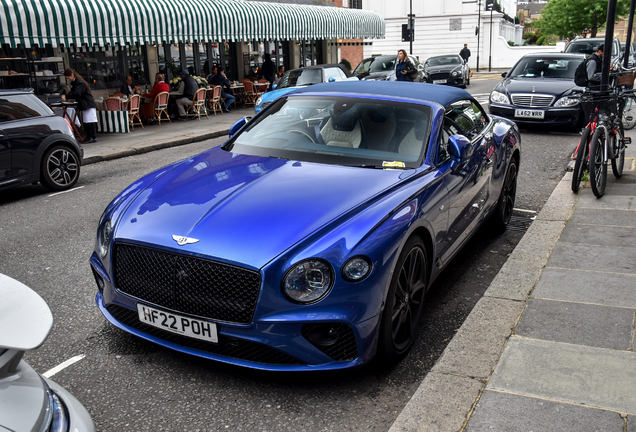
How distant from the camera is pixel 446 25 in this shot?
198 ft

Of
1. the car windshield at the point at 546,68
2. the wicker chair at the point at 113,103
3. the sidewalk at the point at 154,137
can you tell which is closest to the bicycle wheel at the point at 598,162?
the car windshield at the point at 546,68

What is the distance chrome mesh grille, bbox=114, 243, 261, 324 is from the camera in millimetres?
2961

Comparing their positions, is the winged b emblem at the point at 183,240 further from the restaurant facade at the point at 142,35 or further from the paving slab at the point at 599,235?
the restaurant facade at the point at 142,35

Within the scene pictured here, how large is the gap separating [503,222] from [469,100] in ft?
4.23

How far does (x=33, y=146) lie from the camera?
324 inches

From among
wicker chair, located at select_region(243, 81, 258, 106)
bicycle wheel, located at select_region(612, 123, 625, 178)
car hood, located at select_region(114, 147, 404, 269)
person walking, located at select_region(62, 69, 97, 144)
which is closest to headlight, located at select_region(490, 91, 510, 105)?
bicycle wheel, located at select_region(612, 123, 625, 178)

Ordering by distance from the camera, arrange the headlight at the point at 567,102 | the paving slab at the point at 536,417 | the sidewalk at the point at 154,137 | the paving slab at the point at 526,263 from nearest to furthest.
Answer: the paving slab at the point at 536,417, the paving slab at the point at 526,263, the sidewalk at the point at 154,137, the headlight at the point at 567,102

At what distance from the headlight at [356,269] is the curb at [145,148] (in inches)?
358

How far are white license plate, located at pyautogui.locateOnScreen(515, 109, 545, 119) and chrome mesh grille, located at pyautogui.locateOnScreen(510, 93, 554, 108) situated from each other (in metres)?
0.12

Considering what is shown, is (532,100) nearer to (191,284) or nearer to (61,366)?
(191,284)

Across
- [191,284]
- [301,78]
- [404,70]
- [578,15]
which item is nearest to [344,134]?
[191,284]

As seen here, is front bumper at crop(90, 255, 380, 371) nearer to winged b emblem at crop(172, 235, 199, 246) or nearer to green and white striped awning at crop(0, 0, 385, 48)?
winged b emblem at crop(172, 235, 199, 246)

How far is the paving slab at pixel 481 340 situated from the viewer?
10.7 ft

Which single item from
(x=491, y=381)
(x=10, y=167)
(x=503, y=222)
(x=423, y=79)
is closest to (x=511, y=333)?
(x=491, y=381)
